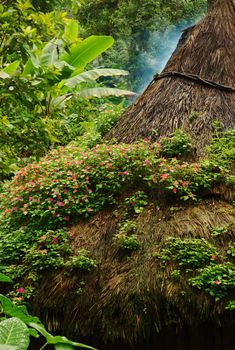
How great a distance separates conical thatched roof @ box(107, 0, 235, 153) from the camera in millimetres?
5375

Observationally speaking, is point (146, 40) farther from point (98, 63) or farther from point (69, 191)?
point (69, 191)

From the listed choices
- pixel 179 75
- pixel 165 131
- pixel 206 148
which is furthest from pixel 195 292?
pixel 179 75

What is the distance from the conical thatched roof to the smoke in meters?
7.23

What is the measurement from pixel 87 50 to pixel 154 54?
25.4 feet

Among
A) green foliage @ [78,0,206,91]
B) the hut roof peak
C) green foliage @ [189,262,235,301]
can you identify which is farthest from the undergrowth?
green foliage @ [78,0,206,91]

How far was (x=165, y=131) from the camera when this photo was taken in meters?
5.33

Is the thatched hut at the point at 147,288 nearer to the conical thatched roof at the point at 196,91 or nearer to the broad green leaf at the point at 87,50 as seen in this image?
the conical thatched roof at the point at 196,91

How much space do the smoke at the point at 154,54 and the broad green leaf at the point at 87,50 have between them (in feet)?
24.1

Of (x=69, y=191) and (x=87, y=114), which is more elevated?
(x=87, y=114)

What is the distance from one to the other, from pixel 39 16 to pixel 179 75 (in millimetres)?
3219

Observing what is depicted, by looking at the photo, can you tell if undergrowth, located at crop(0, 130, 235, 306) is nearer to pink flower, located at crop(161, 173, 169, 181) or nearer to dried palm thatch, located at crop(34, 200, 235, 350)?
pink flower, located at crop(161, 173, 169, 181)

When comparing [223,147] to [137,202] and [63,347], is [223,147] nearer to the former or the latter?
[137,202]

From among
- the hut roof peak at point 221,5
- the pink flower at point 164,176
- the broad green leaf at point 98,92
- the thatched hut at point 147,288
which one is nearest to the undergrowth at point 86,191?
the pink flower at point 164,176

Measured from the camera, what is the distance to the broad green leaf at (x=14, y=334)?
2.53 feet
